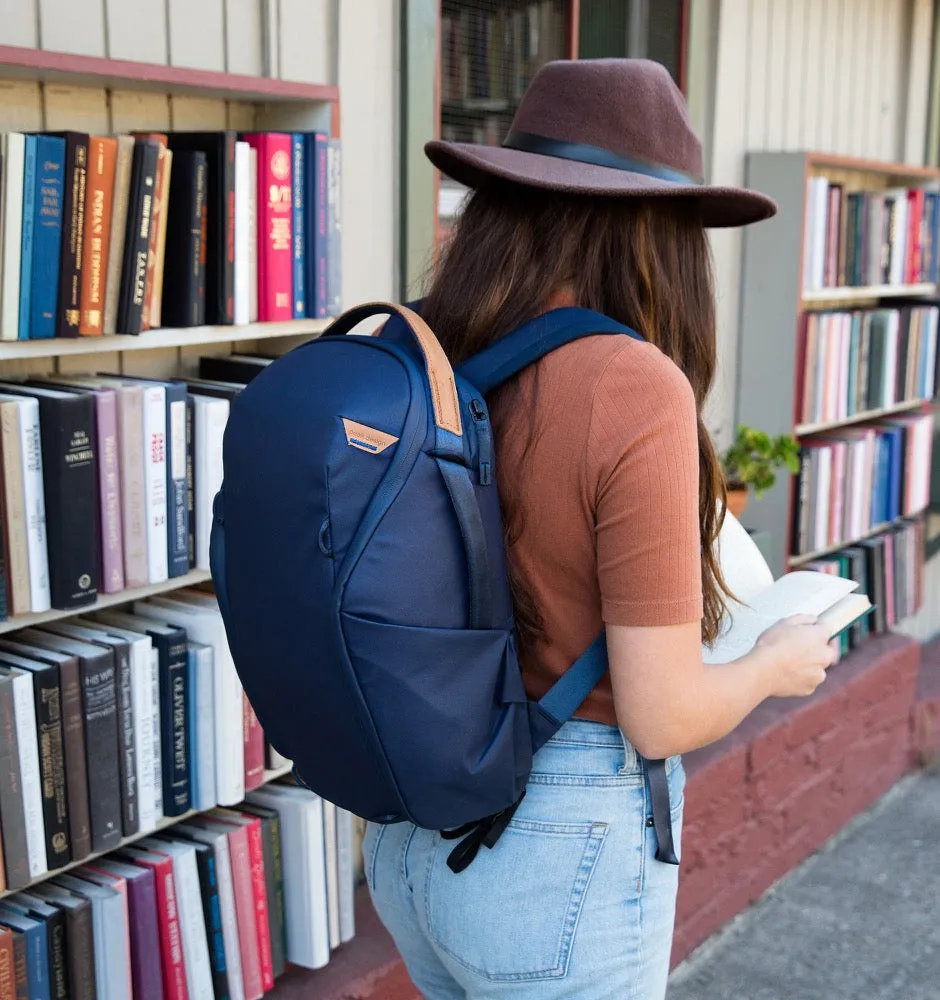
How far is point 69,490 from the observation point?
1760mm

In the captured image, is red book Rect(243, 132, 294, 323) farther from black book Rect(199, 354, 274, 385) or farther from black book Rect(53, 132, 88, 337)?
black book Rect(53, 132, 88, 337)

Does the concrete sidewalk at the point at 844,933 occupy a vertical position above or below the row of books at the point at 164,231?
below

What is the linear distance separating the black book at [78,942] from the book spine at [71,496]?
0.49 metres

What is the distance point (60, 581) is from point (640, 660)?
0.98 m

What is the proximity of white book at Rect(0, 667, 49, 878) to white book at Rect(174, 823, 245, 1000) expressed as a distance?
0.36 m

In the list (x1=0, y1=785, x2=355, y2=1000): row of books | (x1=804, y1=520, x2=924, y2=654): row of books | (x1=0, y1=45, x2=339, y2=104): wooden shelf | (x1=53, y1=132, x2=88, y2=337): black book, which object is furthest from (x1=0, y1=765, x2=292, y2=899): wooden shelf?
(x1=804, y1=520, x2=924, y2=654): row of books

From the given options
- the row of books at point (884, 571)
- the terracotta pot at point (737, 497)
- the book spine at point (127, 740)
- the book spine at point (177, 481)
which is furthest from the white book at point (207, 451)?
the row of books at point (884, 571)

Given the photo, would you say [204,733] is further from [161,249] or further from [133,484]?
[161,249]

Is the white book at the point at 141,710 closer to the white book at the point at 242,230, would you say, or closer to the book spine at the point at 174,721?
the book spine at the point at 174,721

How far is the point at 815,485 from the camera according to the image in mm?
3682

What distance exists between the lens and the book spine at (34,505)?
5.65ft

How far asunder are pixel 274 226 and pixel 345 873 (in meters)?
1.24

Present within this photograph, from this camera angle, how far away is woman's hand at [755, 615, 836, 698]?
52.7 inches

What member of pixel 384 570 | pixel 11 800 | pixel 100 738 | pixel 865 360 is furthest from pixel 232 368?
pixel 865 360
